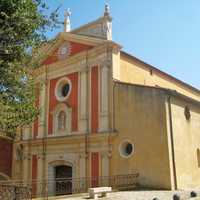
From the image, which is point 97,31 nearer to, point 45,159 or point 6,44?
point 45,159

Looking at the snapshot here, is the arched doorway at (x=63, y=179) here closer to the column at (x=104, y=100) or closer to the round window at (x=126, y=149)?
the column at (x=104, y=100)

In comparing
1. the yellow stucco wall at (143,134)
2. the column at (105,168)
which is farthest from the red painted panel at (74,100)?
the yellow stucco wall at (143,134)

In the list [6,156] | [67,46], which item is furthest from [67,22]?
[6,156]

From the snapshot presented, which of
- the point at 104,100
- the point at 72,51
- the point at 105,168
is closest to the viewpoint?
the point at 105,168

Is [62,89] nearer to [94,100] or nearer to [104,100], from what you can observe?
[94,100]

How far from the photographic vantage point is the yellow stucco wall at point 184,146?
15.9 meters

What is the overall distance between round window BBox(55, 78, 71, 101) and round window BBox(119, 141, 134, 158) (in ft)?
18.4

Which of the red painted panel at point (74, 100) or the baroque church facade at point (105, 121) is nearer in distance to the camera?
the baroque church facade at point (105, 121)

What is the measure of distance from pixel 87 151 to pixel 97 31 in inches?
286

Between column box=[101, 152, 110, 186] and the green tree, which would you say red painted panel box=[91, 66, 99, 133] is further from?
the green tree

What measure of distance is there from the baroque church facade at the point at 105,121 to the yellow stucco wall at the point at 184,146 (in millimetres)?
47

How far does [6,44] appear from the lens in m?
9.98

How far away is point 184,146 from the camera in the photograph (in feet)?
54.6

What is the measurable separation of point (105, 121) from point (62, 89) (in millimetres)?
4885
